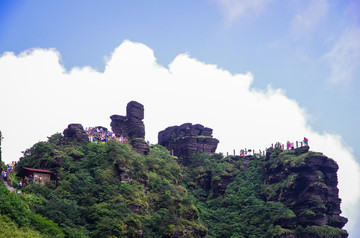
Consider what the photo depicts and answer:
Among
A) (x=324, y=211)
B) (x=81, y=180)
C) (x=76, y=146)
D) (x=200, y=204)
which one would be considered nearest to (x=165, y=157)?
(x=200, y=204)

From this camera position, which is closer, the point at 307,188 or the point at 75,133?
the point at 75,133

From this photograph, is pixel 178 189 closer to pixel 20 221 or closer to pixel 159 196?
pixel 159 196

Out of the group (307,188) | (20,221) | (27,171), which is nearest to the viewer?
(20,221)

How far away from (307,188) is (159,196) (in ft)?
70.0

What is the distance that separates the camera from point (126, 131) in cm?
7250

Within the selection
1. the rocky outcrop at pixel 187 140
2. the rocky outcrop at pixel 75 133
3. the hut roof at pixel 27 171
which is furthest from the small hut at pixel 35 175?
the rocky outcrop at pixel 187 140

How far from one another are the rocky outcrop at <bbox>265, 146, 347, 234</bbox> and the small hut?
29.8 metres

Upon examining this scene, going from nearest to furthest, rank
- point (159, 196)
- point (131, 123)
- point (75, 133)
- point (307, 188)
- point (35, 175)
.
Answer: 1. point (35, 175)
2. point (159, 196)
3. point (75, 133)
4. point (307, 188)
5. point (131, 123)

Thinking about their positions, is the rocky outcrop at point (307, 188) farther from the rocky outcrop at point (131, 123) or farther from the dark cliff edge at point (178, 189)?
the rocky outcrop at point (131, 123)

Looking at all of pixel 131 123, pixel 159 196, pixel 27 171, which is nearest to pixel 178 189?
pixel 159 196

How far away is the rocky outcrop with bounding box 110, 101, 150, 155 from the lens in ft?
234

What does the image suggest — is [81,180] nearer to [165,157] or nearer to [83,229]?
[83,229]

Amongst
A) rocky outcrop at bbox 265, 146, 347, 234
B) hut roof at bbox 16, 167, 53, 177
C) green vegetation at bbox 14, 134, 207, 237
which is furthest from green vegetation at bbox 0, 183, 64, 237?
rocky outcrop at bbox 265, 146, 347, 234

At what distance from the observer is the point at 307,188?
5962cm
